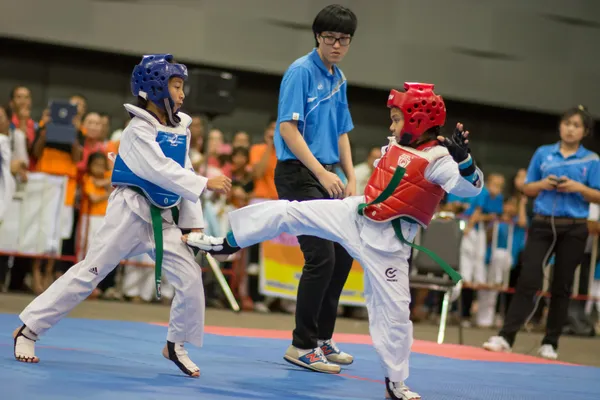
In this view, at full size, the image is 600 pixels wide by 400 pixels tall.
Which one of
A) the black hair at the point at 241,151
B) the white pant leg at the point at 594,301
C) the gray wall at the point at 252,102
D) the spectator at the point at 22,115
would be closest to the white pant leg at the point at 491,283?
the white pant leg at the point at 594,301

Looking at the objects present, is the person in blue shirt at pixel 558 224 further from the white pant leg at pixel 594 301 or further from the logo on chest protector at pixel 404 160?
the white pant leg at pixel 594 301

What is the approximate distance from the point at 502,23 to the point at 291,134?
28.0 ft

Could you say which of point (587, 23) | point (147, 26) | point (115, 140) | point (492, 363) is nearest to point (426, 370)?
point (492, 363)

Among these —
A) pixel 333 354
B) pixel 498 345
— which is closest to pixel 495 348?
pixel 498 345

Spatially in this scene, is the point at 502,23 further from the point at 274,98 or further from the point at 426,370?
the point at 426,370

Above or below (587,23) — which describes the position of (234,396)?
below

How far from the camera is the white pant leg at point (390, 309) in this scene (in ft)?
11.7

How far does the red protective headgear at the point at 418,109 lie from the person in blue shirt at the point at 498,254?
5674 millimetres

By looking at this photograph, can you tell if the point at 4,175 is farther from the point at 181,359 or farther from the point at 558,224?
the point at 558,224

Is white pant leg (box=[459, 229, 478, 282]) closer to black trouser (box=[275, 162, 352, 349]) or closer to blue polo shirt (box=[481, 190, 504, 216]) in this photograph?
blue polo shirt (box=[481, 190, 504, 216])

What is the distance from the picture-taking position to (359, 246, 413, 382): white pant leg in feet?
11.7

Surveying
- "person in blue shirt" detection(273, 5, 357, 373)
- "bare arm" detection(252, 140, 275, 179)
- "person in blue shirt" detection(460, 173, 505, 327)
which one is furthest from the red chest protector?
"person in blue shirt" detection(460, 173, 505, 327)

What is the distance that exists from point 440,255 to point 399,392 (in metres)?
3.88

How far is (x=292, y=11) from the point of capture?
10977mm
